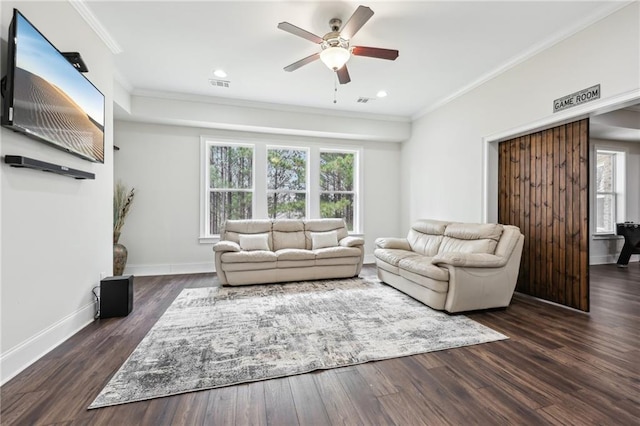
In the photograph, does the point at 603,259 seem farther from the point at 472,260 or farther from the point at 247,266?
the point at 247,266

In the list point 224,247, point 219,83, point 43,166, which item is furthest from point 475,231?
point 43,166

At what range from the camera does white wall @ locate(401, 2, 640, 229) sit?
8.52ft

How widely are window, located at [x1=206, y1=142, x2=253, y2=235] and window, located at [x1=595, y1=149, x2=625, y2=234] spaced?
23.7ft

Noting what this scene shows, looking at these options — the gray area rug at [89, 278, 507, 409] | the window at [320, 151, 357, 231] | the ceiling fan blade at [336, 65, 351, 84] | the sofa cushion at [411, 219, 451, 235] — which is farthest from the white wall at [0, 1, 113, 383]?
the sofa cushion at [411, 219, 451, 235]

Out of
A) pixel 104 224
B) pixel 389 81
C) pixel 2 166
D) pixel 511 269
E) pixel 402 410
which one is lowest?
pixel 402 410

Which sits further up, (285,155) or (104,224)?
(285,155)

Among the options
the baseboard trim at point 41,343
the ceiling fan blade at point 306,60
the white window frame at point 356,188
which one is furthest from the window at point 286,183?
the baseboard trim at point 41,343

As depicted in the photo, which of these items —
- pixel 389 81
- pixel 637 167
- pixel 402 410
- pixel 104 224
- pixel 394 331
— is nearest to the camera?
pixel 402 410

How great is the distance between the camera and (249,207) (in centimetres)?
551

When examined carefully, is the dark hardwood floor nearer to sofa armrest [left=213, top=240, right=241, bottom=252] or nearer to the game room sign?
sofa armrest [left=213, top=240, right=241, bottom=252]

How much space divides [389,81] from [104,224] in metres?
4.12

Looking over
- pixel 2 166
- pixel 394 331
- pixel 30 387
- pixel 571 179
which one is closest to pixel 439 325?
pixel 394 331

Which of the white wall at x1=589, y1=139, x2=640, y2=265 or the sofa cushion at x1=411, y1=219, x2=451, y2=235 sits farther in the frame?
the white wall at x1=589, y1=139, x2=640, y2=265

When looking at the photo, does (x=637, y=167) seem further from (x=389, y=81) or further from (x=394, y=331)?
(x=394, y=331)
